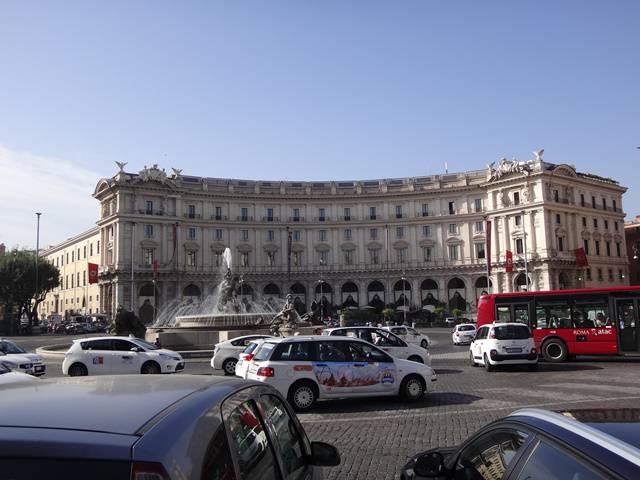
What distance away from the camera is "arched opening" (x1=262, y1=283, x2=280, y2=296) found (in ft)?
286

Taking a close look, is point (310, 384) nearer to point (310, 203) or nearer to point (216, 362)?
point (216, 362)

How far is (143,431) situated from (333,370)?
1078 centimetres

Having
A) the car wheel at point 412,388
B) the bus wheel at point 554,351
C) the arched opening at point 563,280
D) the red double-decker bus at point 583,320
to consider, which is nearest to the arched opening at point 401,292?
the arched opening at point 563,280

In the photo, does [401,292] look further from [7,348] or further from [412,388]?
[412,388]

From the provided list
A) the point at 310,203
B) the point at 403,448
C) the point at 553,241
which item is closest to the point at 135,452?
the point at 403,448

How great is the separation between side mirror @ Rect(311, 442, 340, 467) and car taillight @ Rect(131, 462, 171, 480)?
2054 mm

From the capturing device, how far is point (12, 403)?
2.42 meters

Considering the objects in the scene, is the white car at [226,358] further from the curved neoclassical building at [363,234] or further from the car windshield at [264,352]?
the curved neoclassical building at [363,234]

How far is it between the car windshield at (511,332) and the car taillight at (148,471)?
1911cm

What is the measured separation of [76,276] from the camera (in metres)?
94.6

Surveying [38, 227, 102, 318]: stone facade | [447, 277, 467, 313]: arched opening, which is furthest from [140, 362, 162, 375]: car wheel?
[38, 227, 102, 318]: stone facade

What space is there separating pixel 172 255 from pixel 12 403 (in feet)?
268

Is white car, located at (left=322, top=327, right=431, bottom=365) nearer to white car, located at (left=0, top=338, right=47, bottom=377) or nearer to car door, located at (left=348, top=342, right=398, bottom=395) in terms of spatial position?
car door, located at (left=348, top=342, right=398, bottom=395)

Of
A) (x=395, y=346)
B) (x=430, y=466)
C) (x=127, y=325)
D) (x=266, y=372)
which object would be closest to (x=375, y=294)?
(x=127, y=325)
